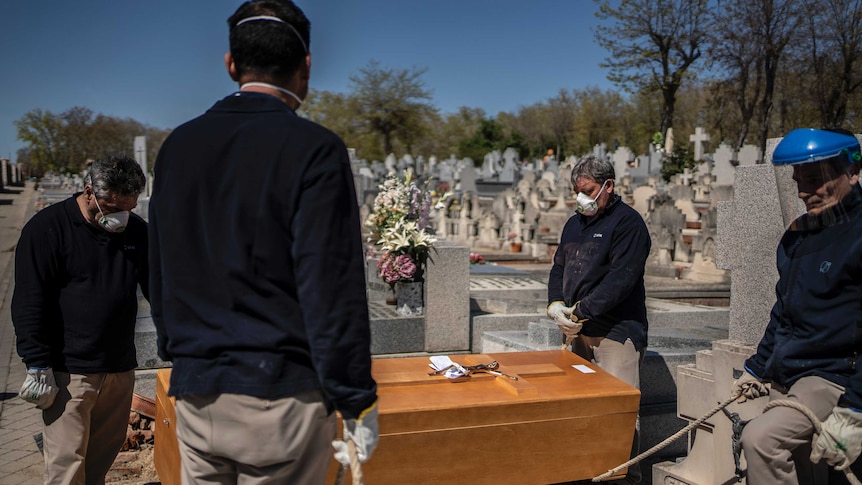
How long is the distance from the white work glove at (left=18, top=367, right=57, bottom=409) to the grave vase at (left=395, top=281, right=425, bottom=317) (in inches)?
171

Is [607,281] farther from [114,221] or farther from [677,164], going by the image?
[677,164]

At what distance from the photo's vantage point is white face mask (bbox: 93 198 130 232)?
3.65m

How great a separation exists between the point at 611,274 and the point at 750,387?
117 cm

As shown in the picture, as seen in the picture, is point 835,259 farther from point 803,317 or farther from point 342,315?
point 342,315

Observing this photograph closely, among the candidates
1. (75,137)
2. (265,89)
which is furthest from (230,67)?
(75,137)

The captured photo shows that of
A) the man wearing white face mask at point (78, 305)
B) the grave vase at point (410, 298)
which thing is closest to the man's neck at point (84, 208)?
the man wearing white face mask at point (78, 305)

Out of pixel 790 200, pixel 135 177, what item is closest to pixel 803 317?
pixel 790 200

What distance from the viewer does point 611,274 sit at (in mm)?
4535

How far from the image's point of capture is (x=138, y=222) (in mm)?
3877

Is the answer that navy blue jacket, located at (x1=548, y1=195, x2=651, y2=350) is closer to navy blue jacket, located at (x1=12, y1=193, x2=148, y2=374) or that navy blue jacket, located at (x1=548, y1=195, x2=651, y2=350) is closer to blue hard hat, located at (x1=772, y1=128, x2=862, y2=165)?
blue hard hat, located at (x1=772, y1=128, x2=862, y2=165)

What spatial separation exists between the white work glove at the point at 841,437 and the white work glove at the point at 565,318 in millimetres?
1787

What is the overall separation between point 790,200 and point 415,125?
53123mm

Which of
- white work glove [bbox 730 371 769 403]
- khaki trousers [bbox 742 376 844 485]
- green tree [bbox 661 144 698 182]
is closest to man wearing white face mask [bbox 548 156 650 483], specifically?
white work glove [bbox 730 371 769 403]

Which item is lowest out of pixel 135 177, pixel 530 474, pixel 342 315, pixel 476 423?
pixel 530 474
